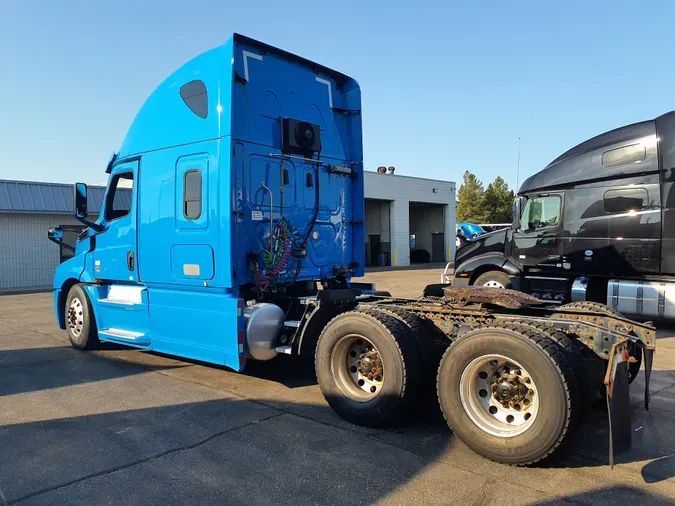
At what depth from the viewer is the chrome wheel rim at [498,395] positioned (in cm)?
377

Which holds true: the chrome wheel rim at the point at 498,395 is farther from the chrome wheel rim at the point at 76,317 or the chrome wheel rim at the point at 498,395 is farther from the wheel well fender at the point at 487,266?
the wheel well fender at the point at 487,266

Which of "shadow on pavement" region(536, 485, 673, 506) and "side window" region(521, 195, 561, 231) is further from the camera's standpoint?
"side window" region(521, 195, 561, 231)

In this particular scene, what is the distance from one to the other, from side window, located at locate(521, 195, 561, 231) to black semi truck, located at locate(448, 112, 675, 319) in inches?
0.8

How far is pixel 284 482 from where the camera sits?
11.6ft

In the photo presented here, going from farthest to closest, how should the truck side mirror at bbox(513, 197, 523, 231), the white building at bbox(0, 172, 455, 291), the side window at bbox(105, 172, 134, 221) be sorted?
the white building at bbox(0, 172, 455, 291), the truck side mirror at bbox(513, 197, 523, 231), the side window at bbox(105, 172, 134, 221)

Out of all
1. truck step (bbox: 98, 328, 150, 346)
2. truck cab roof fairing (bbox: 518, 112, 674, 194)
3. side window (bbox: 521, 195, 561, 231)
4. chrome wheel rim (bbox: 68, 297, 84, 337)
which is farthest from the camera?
side window (bbox: 521, 195, 561, 231)

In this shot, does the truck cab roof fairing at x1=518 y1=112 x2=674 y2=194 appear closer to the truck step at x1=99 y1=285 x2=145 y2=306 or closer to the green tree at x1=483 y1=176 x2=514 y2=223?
the truck step at x1=99 y1=285 x2=145 y2=306

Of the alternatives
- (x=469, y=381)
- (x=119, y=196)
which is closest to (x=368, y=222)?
(x=119, y=196)

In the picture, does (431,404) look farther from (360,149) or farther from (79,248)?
(79,248)

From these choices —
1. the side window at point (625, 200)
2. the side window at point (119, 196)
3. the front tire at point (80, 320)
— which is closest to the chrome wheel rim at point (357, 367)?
the side window at point (119, 196)

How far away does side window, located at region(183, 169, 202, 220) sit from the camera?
5793mm

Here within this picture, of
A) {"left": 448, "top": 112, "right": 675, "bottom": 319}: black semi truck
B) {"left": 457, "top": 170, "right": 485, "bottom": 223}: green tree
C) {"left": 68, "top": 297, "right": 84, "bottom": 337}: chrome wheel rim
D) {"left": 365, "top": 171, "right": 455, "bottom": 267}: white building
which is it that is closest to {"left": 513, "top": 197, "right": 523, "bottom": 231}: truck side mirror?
{"left": 448, "top": 112, "right": 675, "bottom": 319}: black semi truck

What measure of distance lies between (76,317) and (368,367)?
544cm

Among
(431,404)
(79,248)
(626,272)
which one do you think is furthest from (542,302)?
(79,248)
